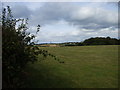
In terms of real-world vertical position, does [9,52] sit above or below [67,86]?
above

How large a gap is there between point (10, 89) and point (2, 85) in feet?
0.61

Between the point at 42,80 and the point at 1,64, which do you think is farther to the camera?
the point at 42,80

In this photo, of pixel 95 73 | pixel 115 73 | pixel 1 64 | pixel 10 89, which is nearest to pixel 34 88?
pixel 10 89

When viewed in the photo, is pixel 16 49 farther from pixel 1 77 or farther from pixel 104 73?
pixel 104 73

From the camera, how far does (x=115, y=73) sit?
374 centimetres

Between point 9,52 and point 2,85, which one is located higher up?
point 9,52

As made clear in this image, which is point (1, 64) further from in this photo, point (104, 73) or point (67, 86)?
point (104, 73)

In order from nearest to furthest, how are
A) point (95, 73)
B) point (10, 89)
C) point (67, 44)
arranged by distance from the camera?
point (10, 89) → point (95, 73) → point (67, 44)

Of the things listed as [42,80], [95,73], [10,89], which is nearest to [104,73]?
[95,73]

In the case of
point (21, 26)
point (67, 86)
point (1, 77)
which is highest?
point (21, 26)

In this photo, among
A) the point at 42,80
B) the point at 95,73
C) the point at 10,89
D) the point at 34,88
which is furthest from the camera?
the point at 95,73

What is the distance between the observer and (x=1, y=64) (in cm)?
192

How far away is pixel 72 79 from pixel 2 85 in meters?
2.00

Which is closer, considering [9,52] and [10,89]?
[9,52]
